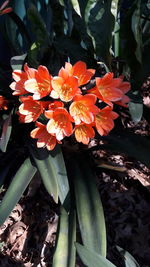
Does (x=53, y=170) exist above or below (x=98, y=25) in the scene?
below

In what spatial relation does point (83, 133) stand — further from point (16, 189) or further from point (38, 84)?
point (16, 189)

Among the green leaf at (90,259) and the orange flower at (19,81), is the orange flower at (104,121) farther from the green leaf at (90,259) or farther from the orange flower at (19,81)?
the green leaf at (90,259)

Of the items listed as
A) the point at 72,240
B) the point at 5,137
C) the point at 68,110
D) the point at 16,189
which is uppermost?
the point at 68,110

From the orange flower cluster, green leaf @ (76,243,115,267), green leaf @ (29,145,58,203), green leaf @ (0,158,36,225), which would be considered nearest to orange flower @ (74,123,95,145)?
the orange flower cluster

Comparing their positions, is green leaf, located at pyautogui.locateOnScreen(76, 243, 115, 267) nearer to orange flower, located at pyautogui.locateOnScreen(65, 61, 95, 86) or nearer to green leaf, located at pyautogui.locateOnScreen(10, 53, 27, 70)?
orange flower, located at pyautogui.locateOnScreen(65, 61, 95, 86)

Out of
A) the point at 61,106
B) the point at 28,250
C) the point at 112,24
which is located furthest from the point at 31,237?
the point at 112,24

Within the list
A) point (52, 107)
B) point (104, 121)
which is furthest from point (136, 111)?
point (52, 107)

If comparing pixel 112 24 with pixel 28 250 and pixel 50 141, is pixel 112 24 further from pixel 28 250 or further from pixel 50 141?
pixel 28 250
